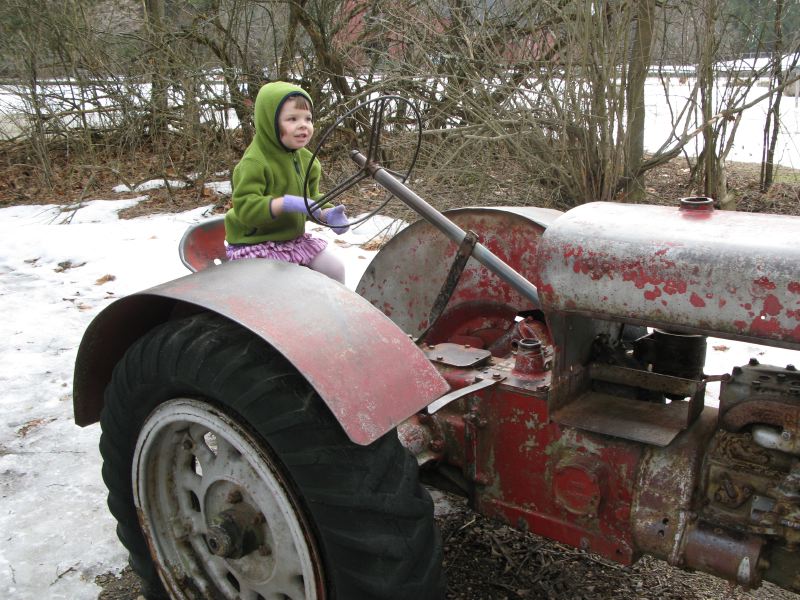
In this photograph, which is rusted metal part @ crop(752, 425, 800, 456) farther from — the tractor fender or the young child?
the young child

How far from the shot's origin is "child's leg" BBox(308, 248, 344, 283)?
3127 millimetres

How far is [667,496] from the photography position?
1.92 meters

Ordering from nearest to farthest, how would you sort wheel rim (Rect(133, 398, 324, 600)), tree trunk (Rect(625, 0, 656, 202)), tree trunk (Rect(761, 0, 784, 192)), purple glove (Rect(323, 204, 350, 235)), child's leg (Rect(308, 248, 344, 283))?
wheel rim (Rect(133, 398, 324, 600)), purple glove (Rect(323, 204, 350, 235)), child's leg (Rect(308, 248, 344, 283)), tree trunk (Rect(625, 0, 656, 202)), tree trunk (Rect(761, 0, 784, 192))

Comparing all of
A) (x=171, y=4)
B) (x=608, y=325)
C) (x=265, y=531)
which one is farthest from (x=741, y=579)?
(x=171, y=4)

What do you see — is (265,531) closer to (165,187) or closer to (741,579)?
(741,579)

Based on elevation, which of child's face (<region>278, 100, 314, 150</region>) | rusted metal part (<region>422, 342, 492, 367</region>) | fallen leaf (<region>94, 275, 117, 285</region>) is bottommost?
fallen leaf (<region>94, 275, 117, 285</region>)

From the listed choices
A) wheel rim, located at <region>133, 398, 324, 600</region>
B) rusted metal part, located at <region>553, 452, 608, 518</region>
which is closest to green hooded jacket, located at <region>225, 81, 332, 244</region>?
wheel rim, located at <region>133, 398, 324, 600</region>

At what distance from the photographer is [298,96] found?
9.41 feet

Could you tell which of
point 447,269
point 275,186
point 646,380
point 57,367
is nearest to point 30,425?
point 57,367

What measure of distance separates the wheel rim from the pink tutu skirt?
38.7 inches

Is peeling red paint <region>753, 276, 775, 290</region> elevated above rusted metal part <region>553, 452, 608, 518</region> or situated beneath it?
elevated above

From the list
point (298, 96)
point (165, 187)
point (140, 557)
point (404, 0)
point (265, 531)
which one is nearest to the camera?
point (265, 531)

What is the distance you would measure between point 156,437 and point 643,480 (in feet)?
4.27

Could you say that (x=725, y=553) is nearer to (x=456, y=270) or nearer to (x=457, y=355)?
(x=457, y=355)
